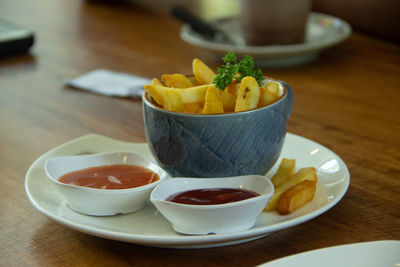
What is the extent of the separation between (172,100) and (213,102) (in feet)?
0.23

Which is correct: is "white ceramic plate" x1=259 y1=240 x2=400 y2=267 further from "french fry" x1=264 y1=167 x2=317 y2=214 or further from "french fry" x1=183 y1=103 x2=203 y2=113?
"french fry" x1=183 y1=103 x2=203 y2=113

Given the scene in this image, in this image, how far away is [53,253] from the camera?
88 cm

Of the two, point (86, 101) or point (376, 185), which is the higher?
point (376, 185)

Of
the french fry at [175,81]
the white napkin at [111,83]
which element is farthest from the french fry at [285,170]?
the white napkin at [111,83]

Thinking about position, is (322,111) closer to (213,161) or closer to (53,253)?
(213,161)

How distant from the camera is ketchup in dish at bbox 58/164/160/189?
98cm

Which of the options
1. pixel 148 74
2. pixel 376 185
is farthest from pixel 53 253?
pixel 148 74

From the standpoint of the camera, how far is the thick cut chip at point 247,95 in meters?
0.94

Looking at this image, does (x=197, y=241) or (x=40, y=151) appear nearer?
(x=197, y=241)

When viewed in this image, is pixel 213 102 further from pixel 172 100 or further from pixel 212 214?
pixel 212 214

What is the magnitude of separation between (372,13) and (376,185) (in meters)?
1.31

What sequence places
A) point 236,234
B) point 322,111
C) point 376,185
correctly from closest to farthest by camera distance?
point 236,234
point 376,185
point 322,111

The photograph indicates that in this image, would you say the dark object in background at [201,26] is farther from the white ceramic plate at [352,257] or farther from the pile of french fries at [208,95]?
the white ceramic plate at [352,257]

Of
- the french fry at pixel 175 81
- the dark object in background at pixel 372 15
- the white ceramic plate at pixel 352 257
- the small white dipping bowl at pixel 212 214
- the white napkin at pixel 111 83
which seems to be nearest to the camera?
the white ceramic plate at pixel 352 257
